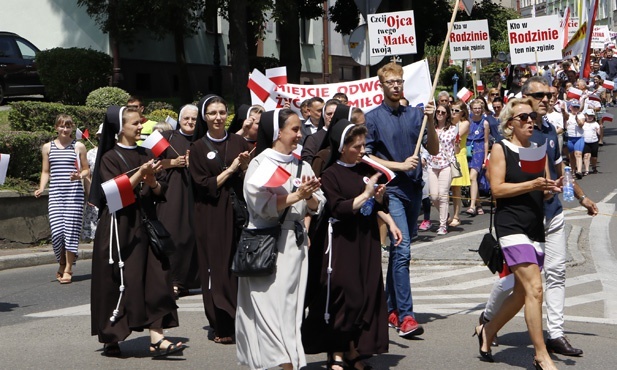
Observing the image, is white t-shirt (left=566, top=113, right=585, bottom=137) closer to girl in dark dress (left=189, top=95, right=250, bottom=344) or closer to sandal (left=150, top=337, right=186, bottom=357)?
girl in dark dress (left=189, top=95, right=250, bottom=344)

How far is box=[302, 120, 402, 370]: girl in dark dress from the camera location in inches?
282

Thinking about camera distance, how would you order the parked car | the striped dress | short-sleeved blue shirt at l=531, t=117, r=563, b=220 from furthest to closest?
the parked car
the striped dress
short-sleeved blue shirt at l=531, t=117, r=563, b=220

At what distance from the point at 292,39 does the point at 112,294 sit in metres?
21.3

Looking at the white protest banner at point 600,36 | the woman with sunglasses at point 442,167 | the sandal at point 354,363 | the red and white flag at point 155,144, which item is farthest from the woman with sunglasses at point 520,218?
the white protest banner at point 600,36

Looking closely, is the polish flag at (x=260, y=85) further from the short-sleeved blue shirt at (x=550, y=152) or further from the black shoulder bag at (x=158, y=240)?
the short-sleeved blue shirt at (x=550, y=152)

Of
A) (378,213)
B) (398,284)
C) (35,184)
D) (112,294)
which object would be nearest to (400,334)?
(398,284)

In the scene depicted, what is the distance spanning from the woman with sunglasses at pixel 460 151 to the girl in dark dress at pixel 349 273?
28.5 ft

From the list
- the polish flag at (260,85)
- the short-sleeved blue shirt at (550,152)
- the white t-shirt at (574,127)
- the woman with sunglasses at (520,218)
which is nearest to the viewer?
the woman with sunglasses at (520,218)

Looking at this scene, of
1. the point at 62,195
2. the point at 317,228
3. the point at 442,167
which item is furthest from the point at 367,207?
the point at 442,167

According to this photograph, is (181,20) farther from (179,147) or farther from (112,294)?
(112,294)

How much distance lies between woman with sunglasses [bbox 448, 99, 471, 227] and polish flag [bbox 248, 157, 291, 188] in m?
9.58

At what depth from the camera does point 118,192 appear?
7820mm

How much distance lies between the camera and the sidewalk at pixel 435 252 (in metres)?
12.5

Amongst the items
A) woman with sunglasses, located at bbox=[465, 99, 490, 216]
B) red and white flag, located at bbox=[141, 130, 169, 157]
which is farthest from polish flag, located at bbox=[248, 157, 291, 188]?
woman with sunglasses, located at bbox=[465, 99, 490, 216]
